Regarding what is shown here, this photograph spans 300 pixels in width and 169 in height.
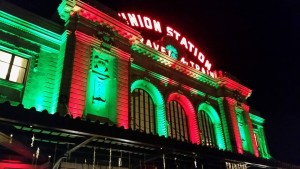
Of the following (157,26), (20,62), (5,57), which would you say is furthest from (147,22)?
(5,57)

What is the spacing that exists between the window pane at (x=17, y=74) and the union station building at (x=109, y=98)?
56 mm

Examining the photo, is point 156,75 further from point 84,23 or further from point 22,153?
point 22,153

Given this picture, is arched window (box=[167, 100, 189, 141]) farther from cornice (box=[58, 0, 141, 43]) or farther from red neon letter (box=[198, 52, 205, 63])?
cornice (box=[58, 0, 141, 43])

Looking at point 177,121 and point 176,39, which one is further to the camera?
point 176,39

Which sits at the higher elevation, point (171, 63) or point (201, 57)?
point (201, 57)

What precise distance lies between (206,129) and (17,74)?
605 inches

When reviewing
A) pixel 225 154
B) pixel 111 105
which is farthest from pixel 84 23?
pixel 225 154

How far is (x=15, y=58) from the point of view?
14805 millimetres

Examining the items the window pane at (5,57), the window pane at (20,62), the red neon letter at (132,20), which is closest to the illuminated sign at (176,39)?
the red neon letter at (132,20)

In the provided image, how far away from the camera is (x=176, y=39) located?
2462 cm

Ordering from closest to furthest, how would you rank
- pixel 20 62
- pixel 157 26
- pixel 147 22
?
pixel 20 62, pixel 147 22, pixel 157 26

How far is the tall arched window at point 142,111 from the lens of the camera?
61.0 feet

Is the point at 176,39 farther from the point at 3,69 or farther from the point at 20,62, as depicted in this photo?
the point at 3,69

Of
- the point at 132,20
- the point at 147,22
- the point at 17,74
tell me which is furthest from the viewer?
the point at 147,22
